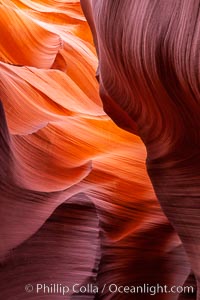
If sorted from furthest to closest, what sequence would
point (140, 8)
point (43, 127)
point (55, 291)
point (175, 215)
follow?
point (43, 127) < point (55, 291) < point (175, 215) < point (140, 8)

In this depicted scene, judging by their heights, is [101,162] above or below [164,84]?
below

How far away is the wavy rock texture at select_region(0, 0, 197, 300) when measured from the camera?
786 millimetres

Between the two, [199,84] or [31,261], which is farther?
[31,261]

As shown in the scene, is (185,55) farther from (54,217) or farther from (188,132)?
(54,217)

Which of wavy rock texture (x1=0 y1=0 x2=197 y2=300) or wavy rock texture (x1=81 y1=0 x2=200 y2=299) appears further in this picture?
wavy rock texture (x1=0 y1=0 x2=197 y2=300)

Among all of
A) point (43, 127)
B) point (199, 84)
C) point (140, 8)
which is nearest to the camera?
point (199, 84)

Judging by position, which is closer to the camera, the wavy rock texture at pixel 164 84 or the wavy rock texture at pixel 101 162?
the wavy rock texture at pixel 164 84

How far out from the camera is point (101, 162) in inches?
52.5

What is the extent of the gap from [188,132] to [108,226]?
0.50 metres

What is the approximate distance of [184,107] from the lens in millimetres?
747

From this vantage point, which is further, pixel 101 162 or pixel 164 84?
pixel 101 162

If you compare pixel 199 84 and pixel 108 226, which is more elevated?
pixel 199 84

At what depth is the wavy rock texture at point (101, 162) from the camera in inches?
30.9

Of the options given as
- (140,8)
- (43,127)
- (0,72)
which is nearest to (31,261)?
(43,127)
